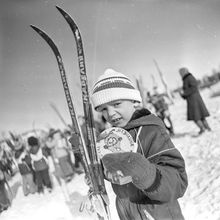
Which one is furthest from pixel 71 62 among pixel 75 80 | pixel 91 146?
pixel 91 146

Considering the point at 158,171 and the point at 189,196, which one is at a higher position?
the point at 158,171

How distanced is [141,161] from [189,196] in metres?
0.82

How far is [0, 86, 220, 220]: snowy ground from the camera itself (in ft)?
3.15

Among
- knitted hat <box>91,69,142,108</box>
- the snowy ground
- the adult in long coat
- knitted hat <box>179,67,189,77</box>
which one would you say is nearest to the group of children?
knitted hat <box>91,69,142,108</box>

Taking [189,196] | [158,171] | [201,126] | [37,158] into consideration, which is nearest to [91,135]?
[158,171]

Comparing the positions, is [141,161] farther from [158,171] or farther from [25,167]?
[25,167]

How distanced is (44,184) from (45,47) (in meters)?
0.81

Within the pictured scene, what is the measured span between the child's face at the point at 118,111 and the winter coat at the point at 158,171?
0.01 m

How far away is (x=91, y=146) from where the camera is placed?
622 millimetres

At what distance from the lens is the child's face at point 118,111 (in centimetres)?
55

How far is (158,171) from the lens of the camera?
424mm

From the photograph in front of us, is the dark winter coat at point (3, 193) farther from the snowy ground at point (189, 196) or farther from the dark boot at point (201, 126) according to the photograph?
the dark boot at point (201, 126)

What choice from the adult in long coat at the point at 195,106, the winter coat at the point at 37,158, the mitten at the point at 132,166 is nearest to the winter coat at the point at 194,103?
the adult in long coat at the point at 195,106

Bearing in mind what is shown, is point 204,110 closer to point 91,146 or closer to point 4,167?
point 4,167
